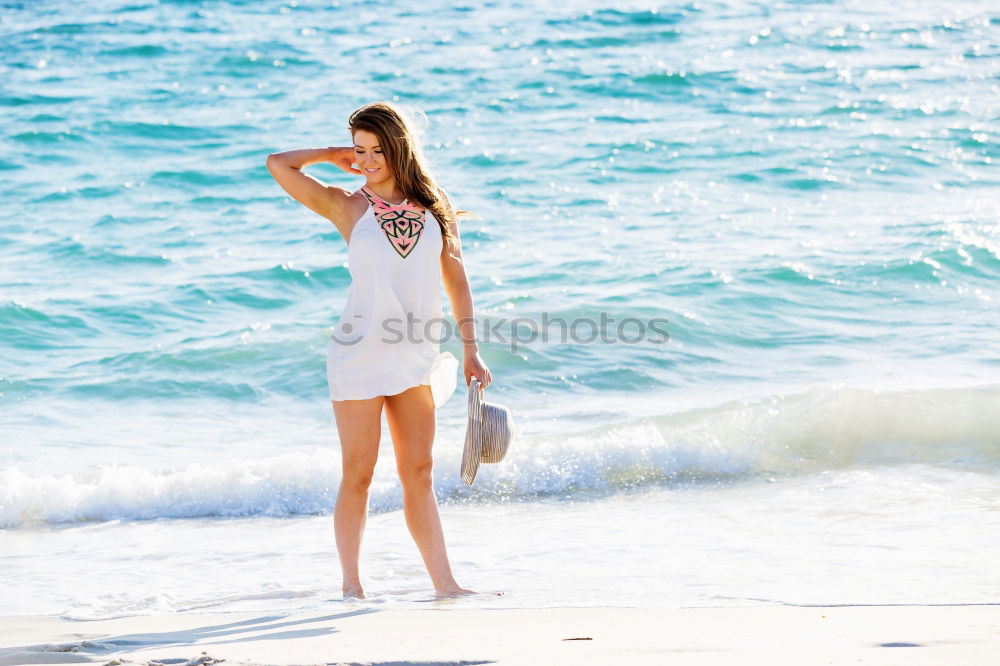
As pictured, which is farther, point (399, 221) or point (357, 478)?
point (357, 478)

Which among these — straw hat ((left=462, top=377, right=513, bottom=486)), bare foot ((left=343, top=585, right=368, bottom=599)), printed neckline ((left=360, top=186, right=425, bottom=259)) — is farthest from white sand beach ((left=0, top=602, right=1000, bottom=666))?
printed neckline ((left=360, top=186, right=425, bottom=259))

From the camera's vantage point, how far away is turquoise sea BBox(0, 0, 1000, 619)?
184 inches

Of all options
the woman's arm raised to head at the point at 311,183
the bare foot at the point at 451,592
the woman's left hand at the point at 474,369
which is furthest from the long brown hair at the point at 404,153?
the bare foot at the point at 451,592

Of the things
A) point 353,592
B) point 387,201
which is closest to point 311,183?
point 387,201

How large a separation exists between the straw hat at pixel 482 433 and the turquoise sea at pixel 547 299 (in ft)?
1.57

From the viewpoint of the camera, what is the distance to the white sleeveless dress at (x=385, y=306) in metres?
3.57

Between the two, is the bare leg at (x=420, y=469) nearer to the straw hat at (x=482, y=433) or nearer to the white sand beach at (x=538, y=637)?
the straw hat at (x=482, y=433)

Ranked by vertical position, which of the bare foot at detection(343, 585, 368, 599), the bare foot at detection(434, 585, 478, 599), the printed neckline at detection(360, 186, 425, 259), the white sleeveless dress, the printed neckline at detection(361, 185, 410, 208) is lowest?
the bare foot at detection(434, 585, 478, 599)

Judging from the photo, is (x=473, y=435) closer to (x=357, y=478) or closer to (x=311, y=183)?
(x=357, y=478)

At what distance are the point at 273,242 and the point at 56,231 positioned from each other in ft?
7.08

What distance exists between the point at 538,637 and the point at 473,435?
2.76 feet

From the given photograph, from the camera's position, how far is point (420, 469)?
12.3ft

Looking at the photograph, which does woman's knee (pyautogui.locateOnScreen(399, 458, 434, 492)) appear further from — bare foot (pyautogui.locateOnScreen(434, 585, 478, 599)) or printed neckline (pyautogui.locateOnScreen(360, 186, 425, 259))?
printed neckline (pyautogui.locateOnScreen(360, 186, 425, 259))

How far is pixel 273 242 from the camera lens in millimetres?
10477
